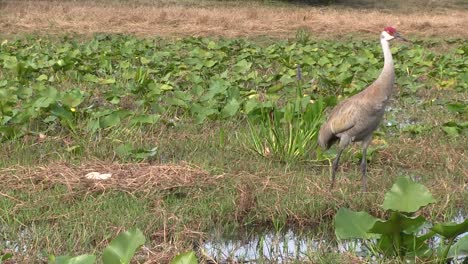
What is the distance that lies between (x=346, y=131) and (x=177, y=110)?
7.31 feet

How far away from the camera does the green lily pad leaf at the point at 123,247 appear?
281cm

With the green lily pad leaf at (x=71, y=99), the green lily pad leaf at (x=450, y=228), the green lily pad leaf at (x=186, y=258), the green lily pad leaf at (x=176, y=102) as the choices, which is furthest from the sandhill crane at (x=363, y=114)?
the green lily pad leaf at (x=71, y=99)

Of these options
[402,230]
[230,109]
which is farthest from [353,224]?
[230,109]

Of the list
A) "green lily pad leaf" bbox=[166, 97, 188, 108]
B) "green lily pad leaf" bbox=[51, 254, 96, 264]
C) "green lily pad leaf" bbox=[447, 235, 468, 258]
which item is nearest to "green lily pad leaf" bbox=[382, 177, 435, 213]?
"green lily pad leaf" bbox=[447, 235, 468, 258]

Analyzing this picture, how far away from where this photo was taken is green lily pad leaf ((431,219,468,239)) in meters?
2.95

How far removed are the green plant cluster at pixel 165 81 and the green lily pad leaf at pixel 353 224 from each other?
2.48 metres

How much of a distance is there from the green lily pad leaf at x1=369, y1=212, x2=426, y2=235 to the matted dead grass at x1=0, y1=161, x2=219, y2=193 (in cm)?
173

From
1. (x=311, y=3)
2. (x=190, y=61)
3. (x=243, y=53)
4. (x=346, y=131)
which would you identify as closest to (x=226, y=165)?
(x=346, y=131)

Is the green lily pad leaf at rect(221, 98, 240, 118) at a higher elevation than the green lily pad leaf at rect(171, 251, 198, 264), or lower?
lower

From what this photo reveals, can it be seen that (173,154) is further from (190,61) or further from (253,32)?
(253,32)

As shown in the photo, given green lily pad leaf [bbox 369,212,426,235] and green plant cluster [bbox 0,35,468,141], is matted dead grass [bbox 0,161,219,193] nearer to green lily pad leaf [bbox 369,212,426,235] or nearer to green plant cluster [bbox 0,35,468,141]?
green plant cluster [bbox 0,35,468,141]

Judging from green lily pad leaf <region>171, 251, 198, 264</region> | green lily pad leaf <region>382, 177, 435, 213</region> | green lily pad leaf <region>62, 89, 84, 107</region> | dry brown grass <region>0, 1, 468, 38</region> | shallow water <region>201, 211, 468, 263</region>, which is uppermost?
green lily pad leaf <region>382, 177, 435, 213</region>

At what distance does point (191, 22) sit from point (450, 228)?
1435cm

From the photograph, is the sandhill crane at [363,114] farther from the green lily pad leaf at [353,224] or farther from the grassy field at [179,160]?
the green lily pad leaf at [353,224]
